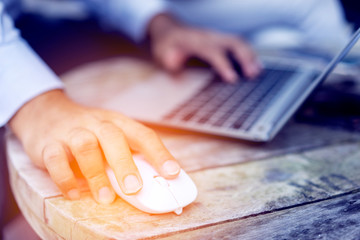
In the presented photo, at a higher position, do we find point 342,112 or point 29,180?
point 29,180

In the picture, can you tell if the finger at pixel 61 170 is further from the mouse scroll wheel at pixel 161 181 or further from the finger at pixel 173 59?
the finger at pixel 173 59

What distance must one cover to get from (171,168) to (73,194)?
146mm

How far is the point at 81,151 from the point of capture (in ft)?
1.70

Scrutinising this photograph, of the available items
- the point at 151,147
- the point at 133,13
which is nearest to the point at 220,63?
the point at 133,13

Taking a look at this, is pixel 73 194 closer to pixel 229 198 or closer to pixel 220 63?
pixel 229 198

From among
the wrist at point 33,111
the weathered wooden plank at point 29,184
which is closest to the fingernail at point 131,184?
the weathered wooden plank at point 29,184

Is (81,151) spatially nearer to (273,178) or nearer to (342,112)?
(273,178)

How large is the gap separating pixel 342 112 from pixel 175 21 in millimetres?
693

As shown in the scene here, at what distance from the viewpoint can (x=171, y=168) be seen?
497 mm

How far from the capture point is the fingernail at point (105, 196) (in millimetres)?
498

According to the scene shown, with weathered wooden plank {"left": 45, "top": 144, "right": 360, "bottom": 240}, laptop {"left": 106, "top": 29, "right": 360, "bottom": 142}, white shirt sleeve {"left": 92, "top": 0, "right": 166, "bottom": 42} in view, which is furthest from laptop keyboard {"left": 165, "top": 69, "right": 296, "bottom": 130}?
white shirt sleeve {"left": 92, "top": 0, "right": 166, "bottom": 42}

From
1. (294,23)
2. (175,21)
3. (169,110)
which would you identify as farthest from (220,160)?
(294,23)

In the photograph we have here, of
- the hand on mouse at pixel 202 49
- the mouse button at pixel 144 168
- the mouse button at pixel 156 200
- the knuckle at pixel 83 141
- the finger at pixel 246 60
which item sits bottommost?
the finger at pixel 246 60

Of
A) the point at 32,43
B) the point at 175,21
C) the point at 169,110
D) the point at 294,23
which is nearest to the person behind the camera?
the point at 169,110
